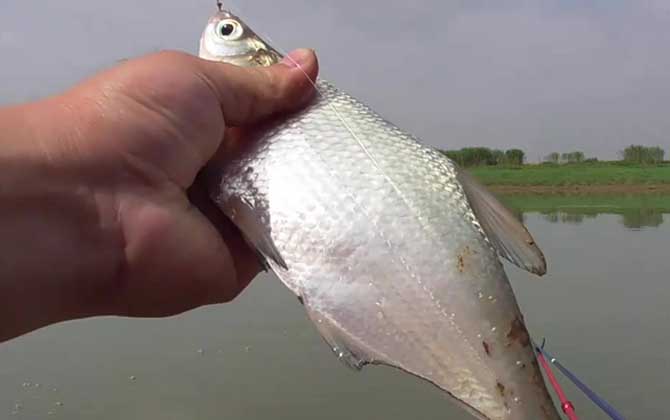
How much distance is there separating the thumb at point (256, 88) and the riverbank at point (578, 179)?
31297 millimetres

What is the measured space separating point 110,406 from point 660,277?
24.8ft

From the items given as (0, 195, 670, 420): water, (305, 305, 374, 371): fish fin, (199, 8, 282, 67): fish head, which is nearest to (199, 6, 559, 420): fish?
(305, 305, 374, 371): fish fin

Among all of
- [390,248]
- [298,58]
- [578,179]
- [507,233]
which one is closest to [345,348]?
[390,248]

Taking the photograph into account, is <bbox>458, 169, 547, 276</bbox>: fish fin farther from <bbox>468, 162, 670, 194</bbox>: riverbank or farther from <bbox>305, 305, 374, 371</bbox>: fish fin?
<bbox>468, 162, 670, 194</bbox>: riverbank

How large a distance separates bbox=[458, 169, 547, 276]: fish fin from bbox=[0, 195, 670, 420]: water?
396cm

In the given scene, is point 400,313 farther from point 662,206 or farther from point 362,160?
point 662,206

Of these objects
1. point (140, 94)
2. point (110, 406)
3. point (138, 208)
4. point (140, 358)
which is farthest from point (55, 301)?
point (140, 358)

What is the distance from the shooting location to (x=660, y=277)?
9945 millimetres

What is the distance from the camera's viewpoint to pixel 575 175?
1441 inches

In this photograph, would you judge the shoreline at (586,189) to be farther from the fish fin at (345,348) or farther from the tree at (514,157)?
the fish fin at (345,348)

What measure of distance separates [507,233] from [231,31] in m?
1.05

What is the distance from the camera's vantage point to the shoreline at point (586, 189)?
3325cm

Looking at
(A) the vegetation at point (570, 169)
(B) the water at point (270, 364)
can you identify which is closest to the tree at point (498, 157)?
(A) the vegetation at point (570, 169)

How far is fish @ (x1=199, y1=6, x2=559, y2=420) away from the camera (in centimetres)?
157
